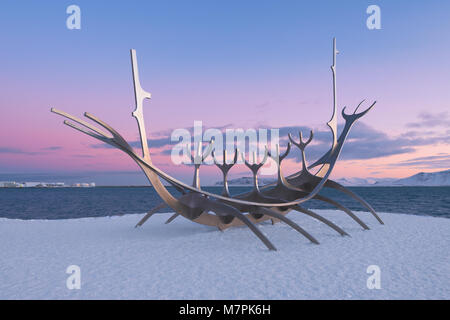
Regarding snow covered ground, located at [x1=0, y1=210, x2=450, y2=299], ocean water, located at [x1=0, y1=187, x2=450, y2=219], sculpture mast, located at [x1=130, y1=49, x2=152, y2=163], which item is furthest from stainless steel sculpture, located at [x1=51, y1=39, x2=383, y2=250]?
ocean water, located at [x1=0, y1=187, x2=450, y2=219]

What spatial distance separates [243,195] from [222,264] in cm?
561

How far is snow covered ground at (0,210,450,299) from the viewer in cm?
598

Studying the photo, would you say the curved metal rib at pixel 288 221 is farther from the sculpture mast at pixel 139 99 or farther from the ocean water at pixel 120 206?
the ocean water at pixel 120 206

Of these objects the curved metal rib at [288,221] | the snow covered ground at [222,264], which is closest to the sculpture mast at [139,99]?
the snow covered ground at [222,264]

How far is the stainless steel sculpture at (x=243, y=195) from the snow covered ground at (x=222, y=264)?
70 cm

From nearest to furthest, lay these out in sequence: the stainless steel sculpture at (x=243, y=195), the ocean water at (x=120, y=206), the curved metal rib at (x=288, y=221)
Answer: the stainless steel sculpture at (x=243, y=195) < the curved metal rib at (x=288, y=221) < the ocean water at (x=120, y=206)

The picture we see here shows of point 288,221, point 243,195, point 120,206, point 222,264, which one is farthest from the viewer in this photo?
point 120,206

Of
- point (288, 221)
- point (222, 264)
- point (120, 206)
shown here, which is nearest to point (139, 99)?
point (222, 264)

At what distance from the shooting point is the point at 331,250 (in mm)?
9242

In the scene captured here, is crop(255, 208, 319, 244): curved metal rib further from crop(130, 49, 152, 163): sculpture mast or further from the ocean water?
the ocean water

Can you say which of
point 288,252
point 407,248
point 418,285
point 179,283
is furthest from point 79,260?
point 407,248

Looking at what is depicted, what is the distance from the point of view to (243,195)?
13227 millimetres

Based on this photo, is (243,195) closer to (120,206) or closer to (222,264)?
(222,264)

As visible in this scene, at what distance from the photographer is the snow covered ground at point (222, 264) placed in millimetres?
5980
